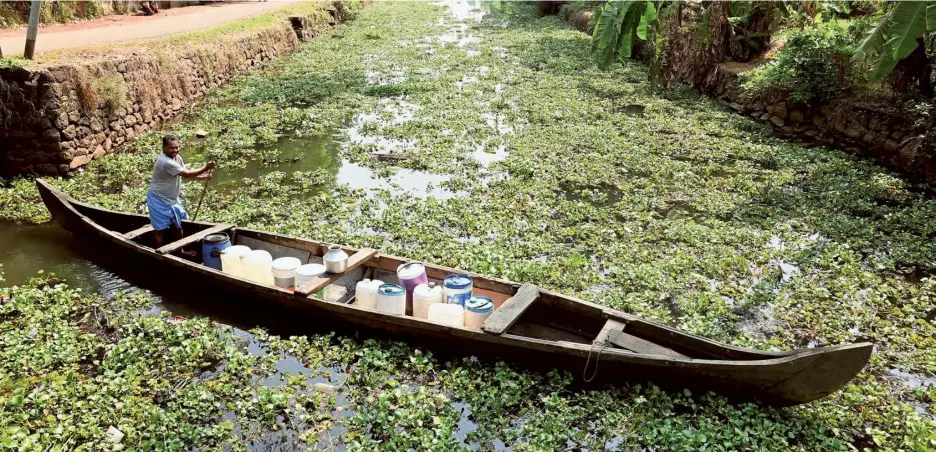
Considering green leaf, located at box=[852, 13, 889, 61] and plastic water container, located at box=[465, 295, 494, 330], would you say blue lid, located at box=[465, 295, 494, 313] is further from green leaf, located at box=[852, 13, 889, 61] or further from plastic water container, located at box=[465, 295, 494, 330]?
green leaf, located at box=[852, 13, 889, 61]

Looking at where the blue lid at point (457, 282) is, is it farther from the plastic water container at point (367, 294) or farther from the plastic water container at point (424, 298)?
the plastic water container at point (367, 294)

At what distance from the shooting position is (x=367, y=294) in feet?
21.2

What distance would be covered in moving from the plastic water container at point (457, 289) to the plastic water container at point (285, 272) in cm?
178

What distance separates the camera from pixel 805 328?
6.50 metres

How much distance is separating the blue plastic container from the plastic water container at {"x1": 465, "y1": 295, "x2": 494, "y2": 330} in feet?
10.6

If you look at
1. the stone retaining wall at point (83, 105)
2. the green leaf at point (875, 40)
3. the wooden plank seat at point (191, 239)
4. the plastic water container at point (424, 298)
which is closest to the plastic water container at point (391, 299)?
the plastic water container at point (424, 298)

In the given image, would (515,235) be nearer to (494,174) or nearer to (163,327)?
(494,174)

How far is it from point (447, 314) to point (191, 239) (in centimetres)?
356

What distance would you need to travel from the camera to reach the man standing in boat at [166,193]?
759 cm

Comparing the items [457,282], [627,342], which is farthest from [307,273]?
[627,342]

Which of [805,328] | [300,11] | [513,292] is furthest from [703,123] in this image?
[300,11]

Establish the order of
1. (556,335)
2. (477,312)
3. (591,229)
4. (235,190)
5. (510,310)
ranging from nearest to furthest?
(510,310) → (477,312) → (556,335) → (591,229) → (235,190)

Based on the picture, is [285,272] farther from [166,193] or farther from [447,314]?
[166,193]

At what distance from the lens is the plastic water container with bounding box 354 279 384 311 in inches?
253
